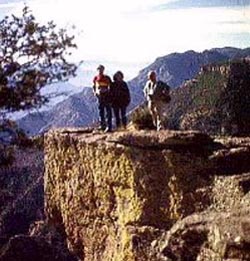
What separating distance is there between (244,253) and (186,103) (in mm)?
84783

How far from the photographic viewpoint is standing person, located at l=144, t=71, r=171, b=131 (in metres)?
21.4

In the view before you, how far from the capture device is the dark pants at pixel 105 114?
877 inches

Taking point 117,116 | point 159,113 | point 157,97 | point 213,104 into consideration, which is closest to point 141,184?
point 159,113

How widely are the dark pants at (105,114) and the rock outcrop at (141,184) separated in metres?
0.59

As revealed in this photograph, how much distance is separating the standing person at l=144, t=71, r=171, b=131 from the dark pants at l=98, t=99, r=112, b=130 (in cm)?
124

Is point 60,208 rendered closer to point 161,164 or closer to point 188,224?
point 161,164

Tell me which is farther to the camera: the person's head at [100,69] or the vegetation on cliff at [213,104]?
the vegetation on cliff at [213,104]

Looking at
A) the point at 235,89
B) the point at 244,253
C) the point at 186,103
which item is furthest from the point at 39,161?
the point at 244,253

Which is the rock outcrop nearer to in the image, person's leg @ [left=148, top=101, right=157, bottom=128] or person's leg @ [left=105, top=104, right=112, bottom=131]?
person's leg @ [left=105, top=104, right=112, bottom=131]

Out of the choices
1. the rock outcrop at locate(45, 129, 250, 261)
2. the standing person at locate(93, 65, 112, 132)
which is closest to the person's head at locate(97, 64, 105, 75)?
the standing person at locate(93, 65, 112, 132)

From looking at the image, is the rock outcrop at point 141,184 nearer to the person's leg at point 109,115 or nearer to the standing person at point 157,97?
the person's leg at point 109,115

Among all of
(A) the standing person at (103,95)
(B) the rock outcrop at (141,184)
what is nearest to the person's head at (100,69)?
(A) the standing person at (103,95)

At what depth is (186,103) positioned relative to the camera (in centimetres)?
9462

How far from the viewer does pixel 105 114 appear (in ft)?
74.2
